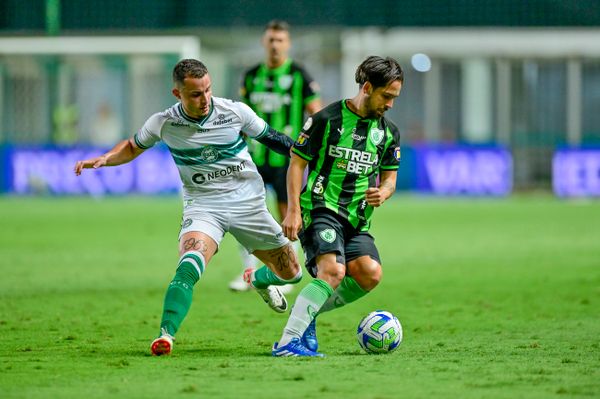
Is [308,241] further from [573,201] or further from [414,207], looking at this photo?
[573,201]

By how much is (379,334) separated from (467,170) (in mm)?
19834

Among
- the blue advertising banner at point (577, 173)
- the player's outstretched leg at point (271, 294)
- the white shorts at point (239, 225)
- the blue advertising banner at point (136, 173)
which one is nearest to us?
the white shorts at point (239, 225)

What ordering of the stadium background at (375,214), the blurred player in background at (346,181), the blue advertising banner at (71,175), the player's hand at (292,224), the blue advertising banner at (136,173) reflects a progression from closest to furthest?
1. the stadium background at (375,214)
2. the player's hand at (292,224)
3. the blurred player in background at (346,181)
4. the blue advertising banner at (71,175)
5. the blue advertising banner at (136,173)

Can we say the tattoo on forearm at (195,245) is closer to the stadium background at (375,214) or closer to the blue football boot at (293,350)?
the stadium background at (375,214)

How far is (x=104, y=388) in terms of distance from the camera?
5887mm

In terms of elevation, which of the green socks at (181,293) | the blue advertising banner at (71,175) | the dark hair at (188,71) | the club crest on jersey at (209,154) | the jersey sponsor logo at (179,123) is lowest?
the blue advertising banner at (71,175)

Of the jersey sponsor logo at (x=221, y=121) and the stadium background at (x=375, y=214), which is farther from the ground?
the jersey sponsor logo at (x=221, y=121)

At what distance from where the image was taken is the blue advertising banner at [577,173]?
26.0 m

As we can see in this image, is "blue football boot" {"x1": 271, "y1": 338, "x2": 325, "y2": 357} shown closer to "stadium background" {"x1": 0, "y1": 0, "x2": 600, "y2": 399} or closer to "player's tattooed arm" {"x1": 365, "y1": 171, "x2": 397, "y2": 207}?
"stadium background" {"x1": 0, "y1": 0, "x2": 600, "y2": 399}

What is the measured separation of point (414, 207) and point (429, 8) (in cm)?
691

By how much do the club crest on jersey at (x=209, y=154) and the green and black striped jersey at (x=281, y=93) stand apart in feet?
12.2

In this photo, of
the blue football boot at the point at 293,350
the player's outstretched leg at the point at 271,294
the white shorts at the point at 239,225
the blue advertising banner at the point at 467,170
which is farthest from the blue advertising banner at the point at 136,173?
the blue football boot at the point at 293,350

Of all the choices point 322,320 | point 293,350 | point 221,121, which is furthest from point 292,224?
point 322,320

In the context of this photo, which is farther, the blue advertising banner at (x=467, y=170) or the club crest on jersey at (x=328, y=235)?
the blue advertising banner at (x=467, y=170)
